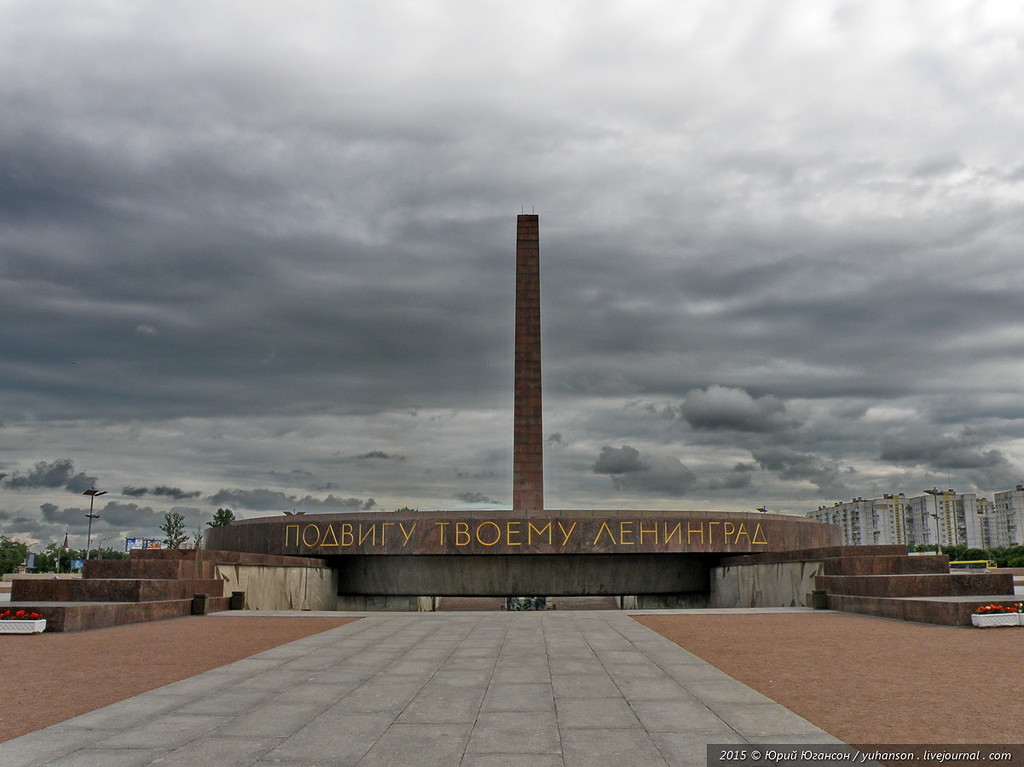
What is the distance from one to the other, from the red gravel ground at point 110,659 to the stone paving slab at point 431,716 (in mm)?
588

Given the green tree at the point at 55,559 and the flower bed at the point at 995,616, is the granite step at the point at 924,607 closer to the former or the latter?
the flower bed at the point at 995,616

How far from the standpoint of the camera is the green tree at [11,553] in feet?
395

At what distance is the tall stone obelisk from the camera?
45219mm

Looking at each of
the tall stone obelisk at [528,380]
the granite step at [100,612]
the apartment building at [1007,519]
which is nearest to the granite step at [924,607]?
the granite step at [100,612]

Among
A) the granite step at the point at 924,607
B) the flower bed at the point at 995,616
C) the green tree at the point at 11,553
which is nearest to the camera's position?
the flower bed at the point at 995,616

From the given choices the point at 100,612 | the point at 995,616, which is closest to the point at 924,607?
the point at 995,616

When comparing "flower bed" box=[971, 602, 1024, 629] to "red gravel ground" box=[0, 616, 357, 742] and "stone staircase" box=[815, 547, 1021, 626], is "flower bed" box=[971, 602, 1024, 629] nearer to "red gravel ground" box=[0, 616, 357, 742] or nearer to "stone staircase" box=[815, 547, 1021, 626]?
"stone staircase" box=[815, 547, 1021, 626]

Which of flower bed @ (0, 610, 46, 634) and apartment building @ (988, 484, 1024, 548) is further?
apartment building @ (988, 484, 1024, 548)

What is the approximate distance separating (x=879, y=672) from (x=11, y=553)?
153 meters

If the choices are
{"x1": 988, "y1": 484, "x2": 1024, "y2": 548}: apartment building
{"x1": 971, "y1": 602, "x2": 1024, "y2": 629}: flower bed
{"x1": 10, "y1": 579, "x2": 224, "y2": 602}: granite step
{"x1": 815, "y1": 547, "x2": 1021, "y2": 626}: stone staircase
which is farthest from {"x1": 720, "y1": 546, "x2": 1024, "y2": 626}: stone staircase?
{"x1": 988, "y1": 484, "x2": 1024, "y2": 548}: apartment building

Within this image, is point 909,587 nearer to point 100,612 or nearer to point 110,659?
point 110,659

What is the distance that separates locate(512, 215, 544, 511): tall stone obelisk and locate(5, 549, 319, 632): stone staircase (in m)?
21.1

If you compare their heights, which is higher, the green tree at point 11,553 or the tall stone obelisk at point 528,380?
the tall stone obelisk at point 528,380

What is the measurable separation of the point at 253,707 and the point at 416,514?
25.9 m
